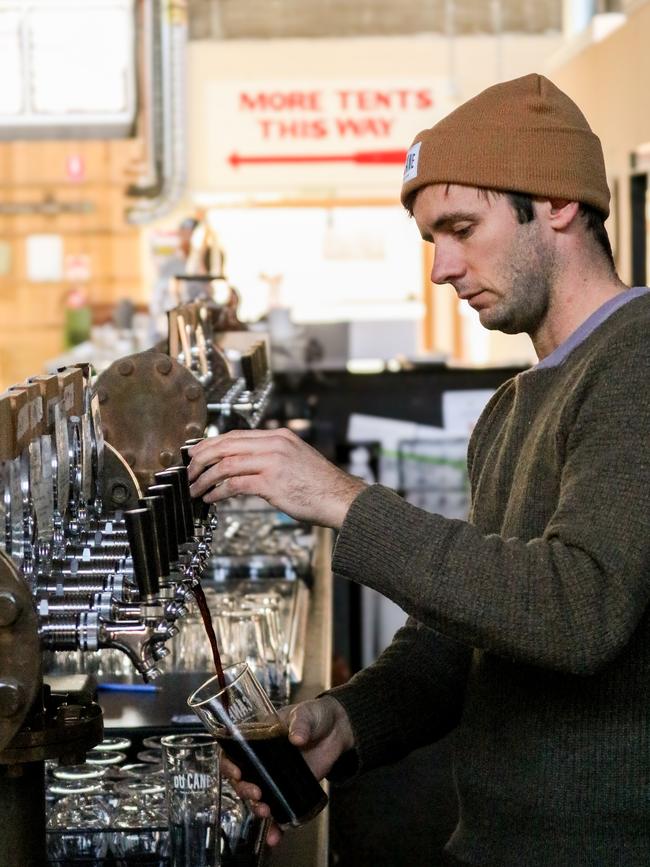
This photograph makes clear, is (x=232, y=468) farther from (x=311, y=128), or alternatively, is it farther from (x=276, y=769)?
(x=311, y=128)

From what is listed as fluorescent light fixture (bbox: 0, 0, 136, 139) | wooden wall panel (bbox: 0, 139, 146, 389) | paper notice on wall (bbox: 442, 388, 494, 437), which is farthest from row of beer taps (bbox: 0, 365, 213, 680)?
wooden wall panel (bbox: 0, 139, 146, 389)

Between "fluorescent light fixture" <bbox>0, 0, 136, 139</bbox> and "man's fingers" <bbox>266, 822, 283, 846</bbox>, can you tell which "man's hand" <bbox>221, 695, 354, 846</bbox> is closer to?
"man's fingers" <bbox>266, 822, 283, 846</bbox>

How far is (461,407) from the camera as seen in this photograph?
7.20 m

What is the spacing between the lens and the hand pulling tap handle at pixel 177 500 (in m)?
1.61

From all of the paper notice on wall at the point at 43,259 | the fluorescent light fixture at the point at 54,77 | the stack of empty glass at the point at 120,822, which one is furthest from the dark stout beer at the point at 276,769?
the paper notice on wall at the point at 43,259

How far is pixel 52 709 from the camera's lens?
160 cm

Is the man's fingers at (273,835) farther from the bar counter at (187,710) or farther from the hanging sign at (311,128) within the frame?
the hanging sign at (311,128)

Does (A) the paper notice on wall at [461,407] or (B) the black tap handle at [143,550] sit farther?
(A) the paper notice on wall at [461,407]

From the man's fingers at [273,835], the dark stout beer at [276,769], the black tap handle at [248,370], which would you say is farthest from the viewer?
the black tap handle at [248,370]

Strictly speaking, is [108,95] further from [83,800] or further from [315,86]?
[83,800]

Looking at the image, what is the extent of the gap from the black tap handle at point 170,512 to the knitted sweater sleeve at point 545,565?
18cm

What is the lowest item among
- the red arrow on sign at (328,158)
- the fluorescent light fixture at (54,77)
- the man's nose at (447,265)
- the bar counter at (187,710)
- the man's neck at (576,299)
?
the bar counter at (187,710)

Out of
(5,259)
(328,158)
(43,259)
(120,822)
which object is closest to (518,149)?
(120,822)

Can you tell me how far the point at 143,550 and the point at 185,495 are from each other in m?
0.18
